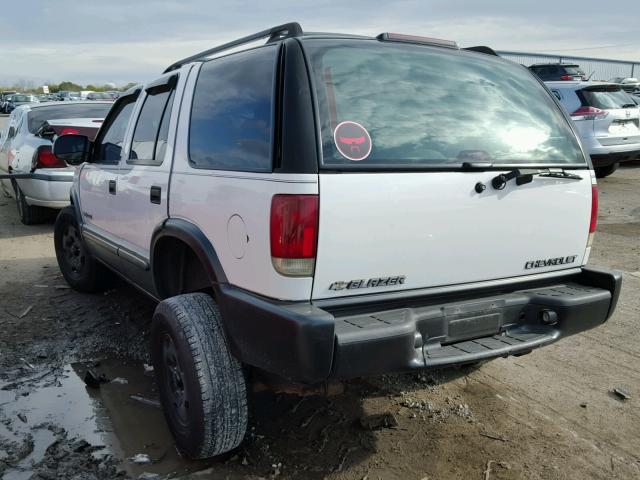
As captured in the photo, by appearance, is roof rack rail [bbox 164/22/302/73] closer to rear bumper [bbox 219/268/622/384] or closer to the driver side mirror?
rear bumper [bbox 219/268/622/384]

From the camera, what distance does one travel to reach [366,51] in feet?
9.09

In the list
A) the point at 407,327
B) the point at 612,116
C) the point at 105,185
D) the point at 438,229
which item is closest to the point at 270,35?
the point at 438,229

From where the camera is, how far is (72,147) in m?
4.73

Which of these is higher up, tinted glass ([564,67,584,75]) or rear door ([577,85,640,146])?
tinted glass ([564,67,584,75])

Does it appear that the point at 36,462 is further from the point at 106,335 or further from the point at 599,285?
the point at 599,285

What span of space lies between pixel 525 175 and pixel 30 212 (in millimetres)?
7112

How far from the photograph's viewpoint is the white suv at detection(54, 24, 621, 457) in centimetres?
240

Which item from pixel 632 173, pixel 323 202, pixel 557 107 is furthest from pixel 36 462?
pixel 632 173

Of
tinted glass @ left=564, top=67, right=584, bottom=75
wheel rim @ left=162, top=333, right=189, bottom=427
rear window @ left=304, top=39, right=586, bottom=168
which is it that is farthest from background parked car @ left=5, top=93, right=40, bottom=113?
rear window @ left=304, top=39, right=586, bottom=168

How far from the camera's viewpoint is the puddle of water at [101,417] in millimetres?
2957

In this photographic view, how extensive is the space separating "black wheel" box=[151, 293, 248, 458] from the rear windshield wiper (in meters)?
1.40

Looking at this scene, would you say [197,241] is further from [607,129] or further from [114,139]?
[607,129]

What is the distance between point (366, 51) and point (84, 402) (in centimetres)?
249

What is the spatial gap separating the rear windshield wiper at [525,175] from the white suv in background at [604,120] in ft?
27.3
